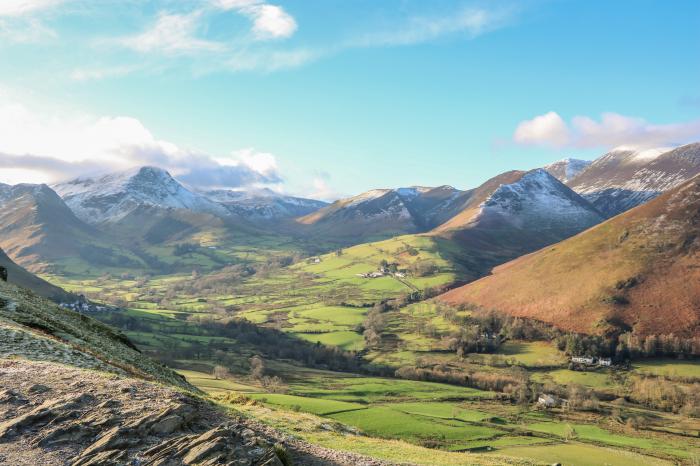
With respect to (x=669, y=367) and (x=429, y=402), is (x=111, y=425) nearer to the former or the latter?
(x=429, y=402)

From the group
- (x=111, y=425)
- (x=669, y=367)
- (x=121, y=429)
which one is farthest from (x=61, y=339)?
(x=669, y=367)

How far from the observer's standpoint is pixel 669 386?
130 m

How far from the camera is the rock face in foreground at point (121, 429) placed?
21.2 meters

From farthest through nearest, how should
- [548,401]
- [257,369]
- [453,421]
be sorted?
[257,369]
[548,401]
[453,421]

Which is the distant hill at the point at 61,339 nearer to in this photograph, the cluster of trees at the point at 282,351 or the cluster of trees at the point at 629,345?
the cluster of trees at the point at 282,351

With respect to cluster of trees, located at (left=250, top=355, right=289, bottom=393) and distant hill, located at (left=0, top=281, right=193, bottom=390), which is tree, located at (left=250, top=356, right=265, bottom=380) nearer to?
cluster of trees, located at (left=250, top=355, right=289, bottom=393)

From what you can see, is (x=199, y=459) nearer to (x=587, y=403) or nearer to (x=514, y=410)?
(x=514, y=410)

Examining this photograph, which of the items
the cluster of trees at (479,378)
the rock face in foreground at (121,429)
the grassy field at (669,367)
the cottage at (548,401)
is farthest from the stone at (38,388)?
the grassy field at (669,367)

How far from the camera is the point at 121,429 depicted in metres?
22.7

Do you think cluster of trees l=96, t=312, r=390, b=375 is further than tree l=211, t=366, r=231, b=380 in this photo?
Yes

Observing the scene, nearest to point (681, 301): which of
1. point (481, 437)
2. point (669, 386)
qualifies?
point (669, 386)

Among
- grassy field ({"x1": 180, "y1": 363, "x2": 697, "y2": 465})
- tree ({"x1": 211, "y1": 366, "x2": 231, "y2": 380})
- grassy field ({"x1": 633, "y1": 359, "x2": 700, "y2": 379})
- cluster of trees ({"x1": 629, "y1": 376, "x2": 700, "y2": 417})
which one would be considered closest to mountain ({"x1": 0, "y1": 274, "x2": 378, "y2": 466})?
grassy field ({"x1": 180, "y1": 363, "x2": 697, "y2": 465})

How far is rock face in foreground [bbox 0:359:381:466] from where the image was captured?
21.2 m

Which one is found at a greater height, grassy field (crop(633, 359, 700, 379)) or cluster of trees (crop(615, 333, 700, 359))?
cluster of trees (crop(615, 333, 700, 359))
